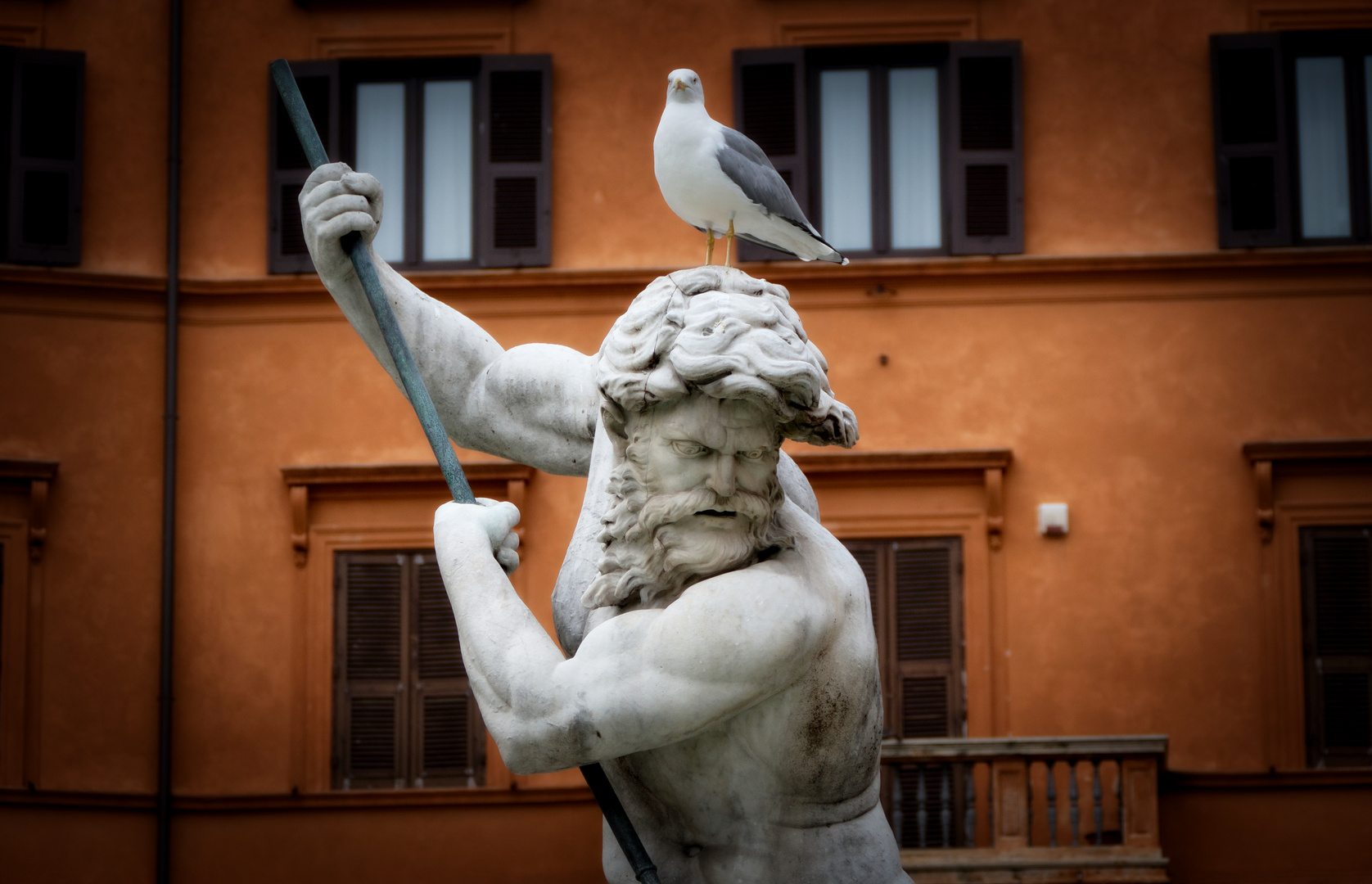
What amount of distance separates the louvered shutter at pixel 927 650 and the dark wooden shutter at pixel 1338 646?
2839 mm

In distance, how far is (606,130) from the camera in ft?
52.2

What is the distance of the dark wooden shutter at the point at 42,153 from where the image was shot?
618 inches

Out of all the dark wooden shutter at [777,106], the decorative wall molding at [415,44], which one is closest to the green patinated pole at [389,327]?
the dark wooden shutter at [777,106]

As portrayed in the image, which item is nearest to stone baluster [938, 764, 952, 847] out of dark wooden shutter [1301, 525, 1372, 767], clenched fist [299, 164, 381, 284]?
dark wooden shutter [1301, 525, 1372, 767]

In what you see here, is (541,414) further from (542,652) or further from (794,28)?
(794,28)

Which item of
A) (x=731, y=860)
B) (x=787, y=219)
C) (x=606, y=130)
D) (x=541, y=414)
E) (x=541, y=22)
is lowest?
(x=731, y=860)

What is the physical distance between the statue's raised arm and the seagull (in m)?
3.46

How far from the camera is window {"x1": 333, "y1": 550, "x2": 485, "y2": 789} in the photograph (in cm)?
1566

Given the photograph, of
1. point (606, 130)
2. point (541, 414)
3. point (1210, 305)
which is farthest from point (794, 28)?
point (541, 414)

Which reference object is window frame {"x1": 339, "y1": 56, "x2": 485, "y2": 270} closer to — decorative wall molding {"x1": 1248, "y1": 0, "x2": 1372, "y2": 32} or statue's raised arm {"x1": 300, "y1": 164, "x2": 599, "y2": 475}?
decorative wall molding {"x1": 1248, "y1": 0, "x2": 1372, "y2": 32}

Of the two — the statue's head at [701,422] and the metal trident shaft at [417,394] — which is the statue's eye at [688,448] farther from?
the metal trident shaft at [417,394]

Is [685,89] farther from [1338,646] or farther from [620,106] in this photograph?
[1338,646]

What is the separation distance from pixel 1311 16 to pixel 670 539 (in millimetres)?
14652

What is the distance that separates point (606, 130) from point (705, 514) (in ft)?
45.7
